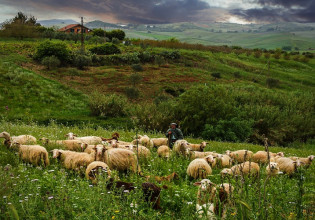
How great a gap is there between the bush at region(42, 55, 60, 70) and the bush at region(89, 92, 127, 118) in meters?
19.6

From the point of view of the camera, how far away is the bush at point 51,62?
42250 mm

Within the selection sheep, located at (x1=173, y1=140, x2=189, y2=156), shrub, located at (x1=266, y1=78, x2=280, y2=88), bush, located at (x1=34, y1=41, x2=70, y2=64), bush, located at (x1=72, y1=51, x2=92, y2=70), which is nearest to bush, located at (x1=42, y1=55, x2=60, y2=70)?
bush, located at (x1=34, y1=41, x2=70, y2=64)

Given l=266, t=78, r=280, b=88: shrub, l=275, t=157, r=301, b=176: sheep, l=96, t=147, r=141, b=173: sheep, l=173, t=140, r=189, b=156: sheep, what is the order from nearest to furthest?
1. l=96, t=147, r=141, b=173: sheep
2. l=275, t=157, r=301, b=176: sheep
3. l=173, t=140, r=189, b=156: sheep
4. l=266, t=78, r=280, b=88: shrub

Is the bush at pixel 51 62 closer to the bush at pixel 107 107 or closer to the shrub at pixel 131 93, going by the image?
the shrub at pixel 131 93

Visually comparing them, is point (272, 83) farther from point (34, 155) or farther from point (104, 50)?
point (34, 155)

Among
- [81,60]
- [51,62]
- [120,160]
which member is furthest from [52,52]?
[120,160]

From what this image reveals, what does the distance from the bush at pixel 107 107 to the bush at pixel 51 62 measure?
19556 millimetres

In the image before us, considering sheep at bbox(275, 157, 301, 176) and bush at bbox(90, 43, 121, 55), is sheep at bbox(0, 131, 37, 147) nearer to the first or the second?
sheep at bbox(275, 157, 301, 176)

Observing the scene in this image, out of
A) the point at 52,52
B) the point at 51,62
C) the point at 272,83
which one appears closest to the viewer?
the point at 51,62

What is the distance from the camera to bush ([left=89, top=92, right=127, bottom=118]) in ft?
86.4

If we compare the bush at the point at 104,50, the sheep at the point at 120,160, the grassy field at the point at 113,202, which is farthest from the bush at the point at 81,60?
the grassy field at the point at 113,202

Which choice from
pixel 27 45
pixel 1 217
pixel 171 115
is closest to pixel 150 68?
pixel 27 45

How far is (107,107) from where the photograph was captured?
2673 cm

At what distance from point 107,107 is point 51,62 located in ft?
68.7
